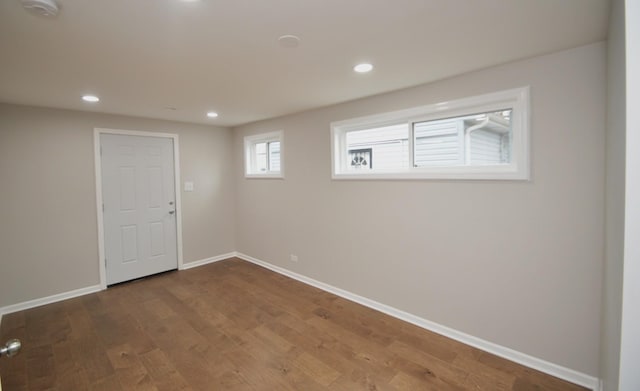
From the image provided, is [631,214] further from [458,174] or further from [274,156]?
[274,156]

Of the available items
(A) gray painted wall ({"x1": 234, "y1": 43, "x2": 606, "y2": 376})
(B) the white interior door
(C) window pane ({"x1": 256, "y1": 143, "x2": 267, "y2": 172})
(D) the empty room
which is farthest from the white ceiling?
(C) window pane ({"x1": 256, "y1": 143, "x2": 267, "y2": 172})

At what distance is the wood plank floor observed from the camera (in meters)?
2.22

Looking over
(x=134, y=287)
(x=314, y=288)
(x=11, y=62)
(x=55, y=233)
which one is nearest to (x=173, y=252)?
(x=134, y=287)

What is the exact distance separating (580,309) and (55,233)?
5419 mm

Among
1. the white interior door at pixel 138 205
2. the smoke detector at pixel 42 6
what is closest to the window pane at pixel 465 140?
the smoke detector at pixel 42 6

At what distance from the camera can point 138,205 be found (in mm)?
4418

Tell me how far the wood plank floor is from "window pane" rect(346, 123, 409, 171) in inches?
65.1

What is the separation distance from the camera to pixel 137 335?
290 centimetres

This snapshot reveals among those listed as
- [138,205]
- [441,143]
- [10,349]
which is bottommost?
[10,349]

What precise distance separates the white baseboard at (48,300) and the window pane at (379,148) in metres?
3.82

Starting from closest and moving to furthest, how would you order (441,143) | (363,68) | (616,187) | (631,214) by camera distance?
(631,214) < (616,187) < (363,68) < (441,143)

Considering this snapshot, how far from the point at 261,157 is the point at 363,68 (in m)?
3.08

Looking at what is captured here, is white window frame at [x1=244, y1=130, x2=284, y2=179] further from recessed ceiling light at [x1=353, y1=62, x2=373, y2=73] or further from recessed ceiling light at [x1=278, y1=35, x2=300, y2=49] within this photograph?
recessed ceiling light at [x1=278, y1=35, x2=300, y2=49]

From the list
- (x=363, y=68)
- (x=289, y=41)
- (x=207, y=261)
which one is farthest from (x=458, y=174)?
(x=207, y=261)
